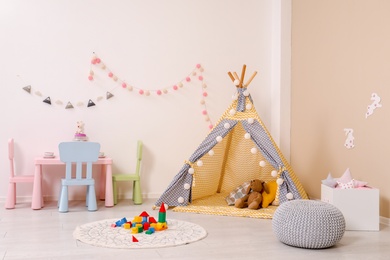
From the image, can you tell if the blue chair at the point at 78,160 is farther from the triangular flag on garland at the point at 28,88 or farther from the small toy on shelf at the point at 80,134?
the triangular flag on garland at the point at 28,88

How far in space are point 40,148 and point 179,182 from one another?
1283mm

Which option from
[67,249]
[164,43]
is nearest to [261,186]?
[164,43]

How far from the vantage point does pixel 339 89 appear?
4023mm

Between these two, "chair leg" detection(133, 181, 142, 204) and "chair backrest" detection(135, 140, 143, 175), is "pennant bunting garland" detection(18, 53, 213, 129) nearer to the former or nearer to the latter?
"chair backrest" detection(135, 140, 143, 175)

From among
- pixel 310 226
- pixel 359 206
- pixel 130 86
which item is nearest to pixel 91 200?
pixel 130 86

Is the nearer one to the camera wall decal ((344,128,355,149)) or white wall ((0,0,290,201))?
wall decal ((344,128,355,149))

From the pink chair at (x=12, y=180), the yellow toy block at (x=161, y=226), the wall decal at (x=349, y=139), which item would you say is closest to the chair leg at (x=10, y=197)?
the pink chair at (x=12, y=180)

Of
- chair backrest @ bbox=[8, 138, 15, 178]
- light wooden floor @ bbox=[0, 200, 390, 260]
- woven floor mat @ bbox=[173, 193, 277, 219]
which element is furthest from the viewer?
chair backrest @ bbox=[8, 138, 15, 178]

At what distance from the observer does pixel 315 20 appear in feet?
14.4

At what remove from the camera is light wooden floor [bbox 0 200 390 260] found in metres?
2.61

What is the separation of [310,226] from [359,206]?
0.72m

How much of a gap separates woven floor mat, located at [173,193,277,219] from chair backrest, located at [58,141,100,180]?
788 mm

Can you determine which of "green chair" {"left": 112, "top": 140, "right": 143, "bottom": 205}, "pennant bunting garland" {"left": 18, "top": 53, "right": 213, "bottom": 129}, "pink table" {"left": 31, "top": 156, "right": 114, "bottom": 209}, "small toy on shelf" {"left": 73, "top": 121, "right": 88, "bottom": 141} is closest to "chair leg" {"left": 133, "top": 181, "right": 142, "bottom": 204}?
"green chair" {"left": 112, "top": 140, "right": 143, "bottom": 205}

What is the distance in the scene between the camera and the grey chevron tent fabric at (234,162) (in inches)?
157
